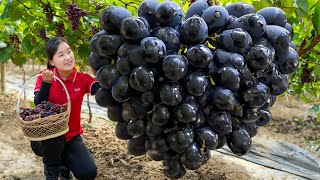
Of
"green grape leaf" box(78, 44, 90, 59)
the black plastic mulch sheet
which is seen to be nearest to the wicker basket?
"green grape leaf" box(78, 44, 90, 59)

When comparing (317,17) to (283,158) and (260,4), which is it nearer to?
(260,4)

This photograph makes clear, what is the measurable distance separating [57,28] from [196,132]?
144 centimetres

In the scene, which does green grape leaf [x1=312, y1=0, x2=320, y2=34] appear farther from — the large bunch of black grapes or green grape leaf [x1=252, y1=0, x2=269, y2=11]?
the large bunch of black grapes

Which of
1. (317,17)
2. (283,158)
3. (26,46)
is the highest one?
(317,17)

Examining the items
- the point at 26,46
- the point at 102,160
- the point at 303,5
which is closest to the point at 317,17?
the point at 303,5

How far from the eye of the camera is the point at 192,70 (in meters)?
1.34

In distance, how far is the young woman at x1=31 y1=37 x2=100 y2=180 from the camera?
2166mm

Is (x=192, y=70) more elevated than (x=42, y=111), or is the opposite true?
(x=192, y=70)

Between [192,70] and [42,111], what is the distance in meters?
1.03

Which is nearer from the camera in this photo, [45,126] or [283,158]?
[45,126]

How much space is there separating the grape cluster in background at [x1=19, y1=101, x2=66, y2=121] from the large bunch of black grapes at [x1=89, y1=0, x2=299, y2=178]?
0.73 meters

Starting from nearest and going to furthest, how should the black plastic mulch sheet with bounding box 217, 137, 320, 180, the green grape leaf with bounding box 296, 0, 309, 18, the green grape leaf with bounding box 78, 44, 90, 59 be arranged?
the green grape leaf with bounding box 296, 0, 309, 18, the green grape leaf with bounding box 78, 44, 90, 59, the black plastic mulch sheet with bounding box 217, 137, 320, 180

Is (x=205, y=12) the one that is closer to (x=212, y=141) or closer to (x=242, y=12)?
(x=242, y=12)

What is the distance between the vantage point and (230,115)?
1372mm
